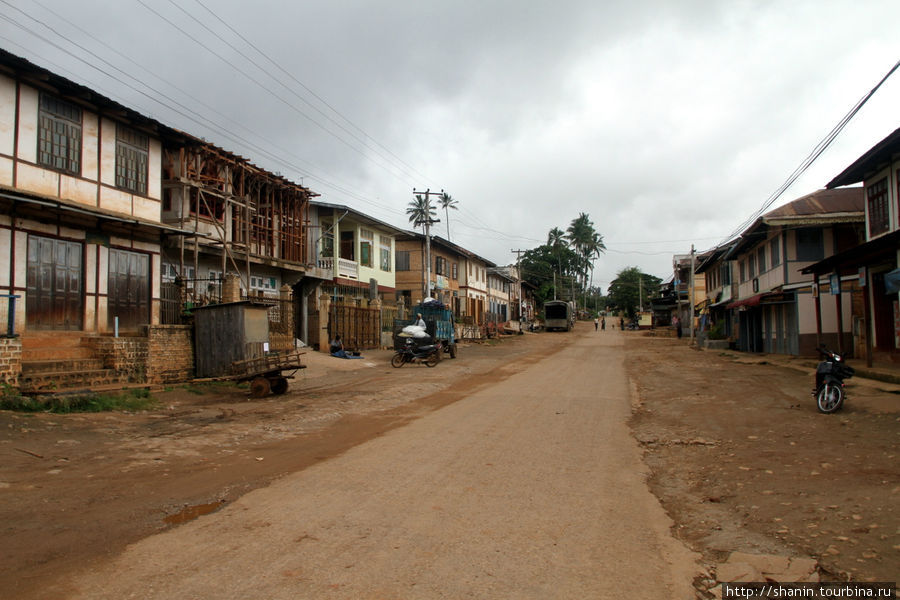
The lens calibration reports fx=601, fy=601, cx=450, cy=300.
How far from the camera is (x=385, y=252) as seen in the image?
3709 cm

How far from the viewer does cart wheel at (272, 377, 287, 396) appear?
15.0 m

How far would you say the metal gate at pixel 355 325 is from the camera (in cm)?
2755

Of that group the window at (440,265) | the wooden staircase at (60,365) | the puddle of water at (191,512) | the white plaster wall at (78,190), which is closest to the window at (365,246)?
the window at (440,265)

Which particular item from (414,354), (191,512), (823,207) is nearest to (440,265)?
(414,354)

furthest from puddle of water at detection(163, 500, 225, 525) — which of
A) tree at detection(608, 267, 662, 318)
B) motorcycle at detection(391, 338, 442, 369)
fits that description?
tree at detection(608, 267, 662, 318)

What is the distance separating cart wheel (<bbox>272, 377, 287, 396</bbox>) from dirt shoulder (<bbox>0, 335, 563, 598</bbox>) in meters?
0.24

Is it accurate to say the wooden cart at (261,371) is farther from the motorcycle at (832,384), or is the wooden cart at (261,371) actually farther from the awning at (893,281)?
the awning at (893,281)

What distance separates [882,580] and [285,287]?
21.4 meters

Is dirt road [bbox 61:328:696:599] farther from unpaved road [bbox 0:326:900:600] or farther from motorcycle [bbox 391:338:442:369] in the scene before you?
motorcycle [bbox 391:338:442:369]

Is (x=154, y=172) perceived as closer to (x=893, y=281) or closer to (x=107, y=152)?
(x=107, y=152)

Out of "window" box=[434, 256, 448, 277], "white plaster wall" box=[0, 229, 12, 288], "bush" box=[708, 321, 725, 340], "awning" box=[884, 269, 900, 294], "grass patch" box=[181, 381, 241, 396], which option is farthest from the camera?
"window" box=[434, 256, 448, 277]

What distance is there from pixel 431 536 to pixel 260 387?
10663 millimetres

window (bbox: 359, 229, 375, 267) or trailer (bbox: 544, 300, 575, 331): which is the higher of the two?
window (bbox: 359, 229, 375, 267)

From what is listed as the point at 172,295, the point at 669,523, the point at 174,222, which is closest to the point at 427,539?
the point at 669,523
